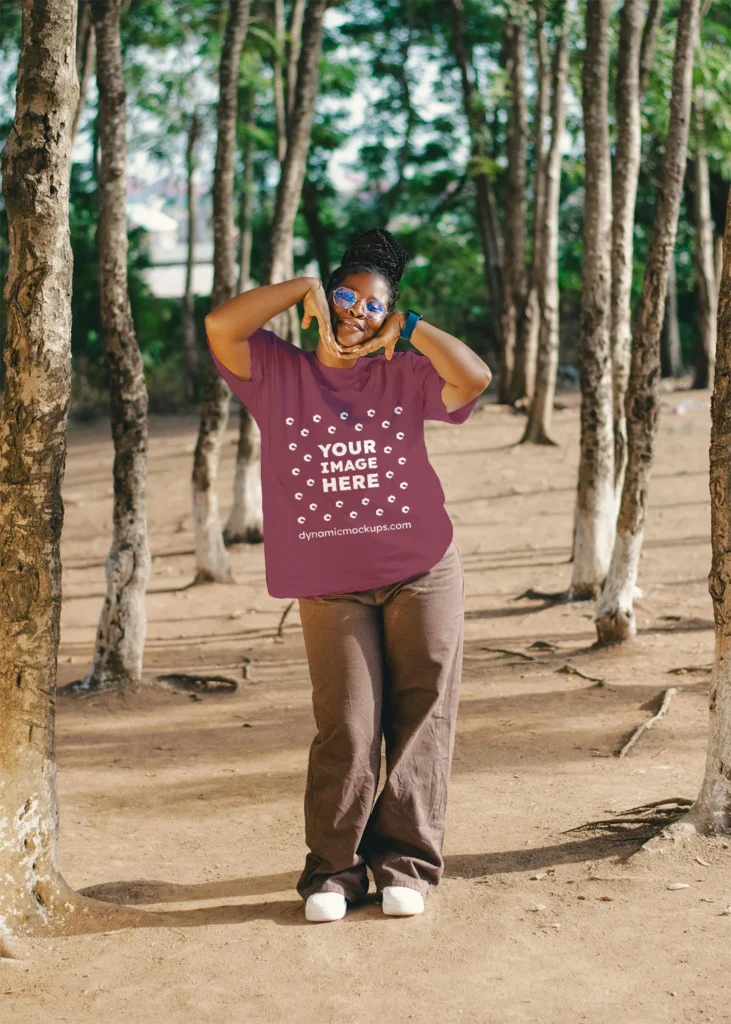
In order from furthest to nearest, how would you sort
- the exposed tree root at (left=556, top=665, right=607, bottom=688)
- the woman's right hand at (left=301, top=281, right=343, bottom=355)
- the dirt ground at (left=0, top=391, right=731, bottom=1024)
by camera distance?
1. the exposed tree root at (left=556, top=665, right=607, bottom=688)
2. the woman's right hand at (left=301, top=281, right=343, bottom=355)
3. the dirt ground at (left=0, top=391, right=731, bottom=1024)

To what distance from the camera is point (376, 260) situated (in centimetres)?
364

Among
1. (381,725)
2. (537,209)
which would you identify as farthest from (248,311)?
(537,209)

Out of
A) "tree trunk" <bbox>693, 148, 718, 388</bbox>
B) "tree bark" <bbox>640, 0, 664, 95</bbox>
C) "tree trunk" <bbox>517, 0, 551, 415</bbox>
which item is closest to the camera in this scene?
"tree bark" <bbox>640, 0, 664, 95</bbox>

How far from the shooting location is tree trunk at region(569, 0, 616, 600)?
8.45m

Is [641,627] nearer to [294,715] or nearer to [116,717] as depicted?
[294,715]

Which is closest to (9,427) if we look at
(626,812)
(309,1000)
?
(309,1000)

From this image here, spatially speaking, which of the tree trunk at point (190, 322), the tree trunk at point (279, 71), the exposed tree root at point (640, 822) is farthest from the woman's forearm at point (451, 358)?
the tree trunk at point (190, 322)

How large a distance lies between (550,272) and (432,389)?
1080 cm

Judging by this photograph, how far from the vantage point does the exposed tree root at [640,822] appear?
435cm

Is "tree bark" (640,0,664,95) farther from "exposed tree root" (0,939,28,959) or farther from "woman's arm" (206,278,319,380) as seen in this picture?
"exposed tree root" (0,939,28,959)

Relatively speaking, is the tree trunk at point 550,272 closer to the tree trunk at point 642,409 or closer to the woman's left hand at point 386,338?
the tree trunk at point 642,409

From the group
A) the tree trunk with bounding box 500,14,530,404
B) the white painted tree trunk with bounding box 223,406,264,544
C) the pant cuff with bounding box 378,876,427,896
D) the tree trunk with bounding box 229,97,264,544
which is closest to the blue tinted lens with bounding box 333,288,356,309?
the pant cuff with bounding box 378,876,427,896

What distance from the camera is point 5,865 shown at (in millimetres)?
3643

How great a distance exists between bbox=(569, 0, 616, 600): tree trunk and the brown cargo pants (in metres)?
5.03
